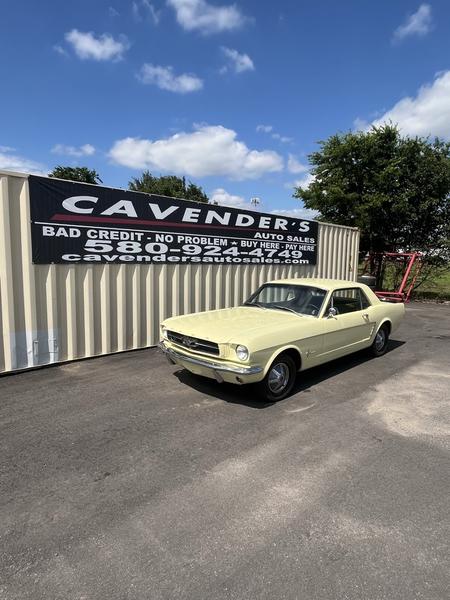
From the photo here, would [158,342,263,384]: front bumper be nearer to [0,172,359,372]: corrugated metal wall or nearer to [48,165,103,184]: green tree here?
[0,172,359,372]: corrugated metal wall

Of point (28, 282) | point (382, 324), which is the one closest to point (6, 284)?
point (28, 282)

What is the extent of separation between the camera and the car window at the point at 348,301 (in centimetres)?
610

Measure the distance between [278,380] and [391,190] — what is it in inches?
606

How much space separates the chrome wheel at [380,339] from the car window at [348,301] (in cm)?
72

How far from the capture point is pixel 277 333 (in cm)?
488

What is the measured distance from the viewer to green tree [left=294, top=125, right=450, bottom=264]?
56.6 feet

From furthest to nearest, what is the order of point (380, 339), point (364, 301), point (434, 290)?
1. point (434, 290)
2. point (380, 339)
3. point (364, 301)

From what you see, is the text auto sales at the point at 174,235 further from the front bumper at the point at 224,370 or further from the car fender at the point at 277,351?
the car fender at the point at 277,351

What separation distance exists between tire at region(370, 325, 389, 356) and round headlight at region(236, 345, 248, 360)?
11.7 ft

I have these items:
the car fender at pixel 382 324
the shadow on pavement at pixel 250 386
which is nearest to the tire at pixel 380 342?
the car fender at pixel 382 324

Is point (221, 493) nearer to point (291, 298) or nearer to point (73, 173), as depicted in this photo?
point (291, 298)

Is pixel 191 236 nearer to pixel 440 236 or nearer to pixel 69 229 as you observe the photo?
pixel 69 229

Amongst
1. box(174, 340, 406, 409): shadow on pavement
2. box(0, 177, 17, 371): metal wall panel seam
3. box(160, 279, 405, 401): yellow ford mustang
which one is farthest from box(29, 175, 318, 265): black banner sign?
box(174, 340, 406, 409): shadow on pavement

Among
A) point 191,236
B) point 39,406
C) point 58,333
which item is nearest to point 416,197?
point 191,236
